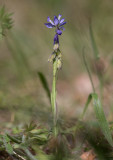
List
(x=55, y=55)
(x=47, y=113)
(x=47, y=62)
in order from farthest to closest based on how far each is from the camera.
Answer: (x=47, y=62)
(x=47, y=113)
(x=55, y=55)

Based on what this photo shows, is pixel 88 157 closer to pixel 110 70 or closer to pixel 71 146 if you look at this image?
pixel 71 146

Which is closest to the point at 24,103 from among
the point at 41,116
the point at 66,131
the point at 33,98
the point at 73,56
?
the point at 33,98

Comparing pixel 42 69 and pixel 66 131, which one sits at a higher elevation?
pixel 42 69

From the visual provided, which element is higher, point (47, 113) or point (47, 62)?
point (47, 62)

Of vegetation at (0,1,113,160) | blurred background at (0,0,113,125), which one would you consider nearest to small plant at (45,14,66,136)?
vegetation at (0,1,113,160)

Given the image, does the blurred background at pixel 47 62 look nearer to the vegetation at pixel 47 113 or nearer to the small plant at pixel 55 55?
the vegetation at pixel 47 113

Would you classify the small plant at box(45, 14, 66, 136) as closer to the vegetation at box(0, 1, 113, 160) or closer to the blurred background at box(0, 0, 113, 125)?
the vegetation at box(0, 1, 113, 160)

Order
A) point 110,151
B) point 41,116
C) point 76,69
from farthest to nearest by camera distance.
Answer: point 76,69
point 41,116
point 110,151

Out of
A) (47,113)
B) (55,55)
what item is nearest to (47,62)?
(47,113)

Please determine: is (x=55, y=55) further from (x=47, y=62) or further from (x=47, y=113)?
(x=47, y=62)
